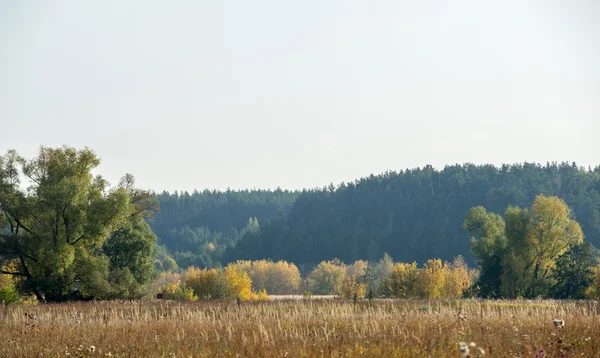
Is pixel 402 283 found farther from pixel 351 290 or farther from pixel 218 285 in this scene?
pixel 218 285

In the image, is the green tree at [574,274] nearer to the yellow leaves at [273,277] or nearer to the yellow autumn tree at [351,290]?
the yellow autumn tree at [351,290]

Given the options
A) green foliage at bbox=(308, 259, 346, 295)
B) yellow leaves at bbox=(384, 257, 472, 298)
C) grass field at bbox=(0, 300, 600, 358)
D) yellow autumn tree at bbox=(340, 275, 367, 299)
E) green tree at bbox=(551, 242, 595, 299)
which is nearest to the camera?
grass field at bbox=(0, 300, 600, 358)

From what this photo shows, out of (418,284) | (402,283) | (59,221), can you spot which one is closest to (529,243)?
(418,284)

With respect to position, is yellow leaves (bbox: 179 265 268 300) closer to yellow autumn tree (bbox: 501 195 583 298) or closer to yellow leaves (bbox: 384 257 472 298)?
yellow leaves (bbox: 384 257 472 298)

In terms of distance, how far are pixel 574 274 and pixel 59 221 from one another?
39.3m

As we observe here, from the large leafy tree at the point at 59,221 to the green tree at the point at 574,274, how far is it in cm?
3446

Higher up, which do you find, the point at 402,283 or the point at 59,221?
the point at 59,221

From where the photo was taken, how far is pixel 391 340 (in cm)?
1243

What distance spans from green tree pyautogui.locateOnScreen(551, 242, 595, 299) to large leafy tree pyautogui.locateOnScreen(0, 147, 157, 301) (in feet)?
113

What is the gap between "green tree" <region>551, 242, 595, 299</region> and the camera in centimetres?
5556

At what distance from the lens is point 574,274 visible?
183 feet

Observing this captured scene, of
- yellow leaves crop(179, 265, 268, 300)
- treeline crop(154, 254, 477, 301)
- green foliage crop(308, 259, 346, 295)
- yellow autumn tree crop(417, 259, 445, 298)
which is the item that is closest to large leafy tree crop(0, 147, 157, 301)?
treeline crop(154, 254, 477, 301)

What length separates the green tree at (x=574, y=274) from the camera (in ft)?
182

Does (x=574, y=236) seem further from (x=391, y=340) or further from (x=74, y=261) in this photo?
(x=391, y=340)
